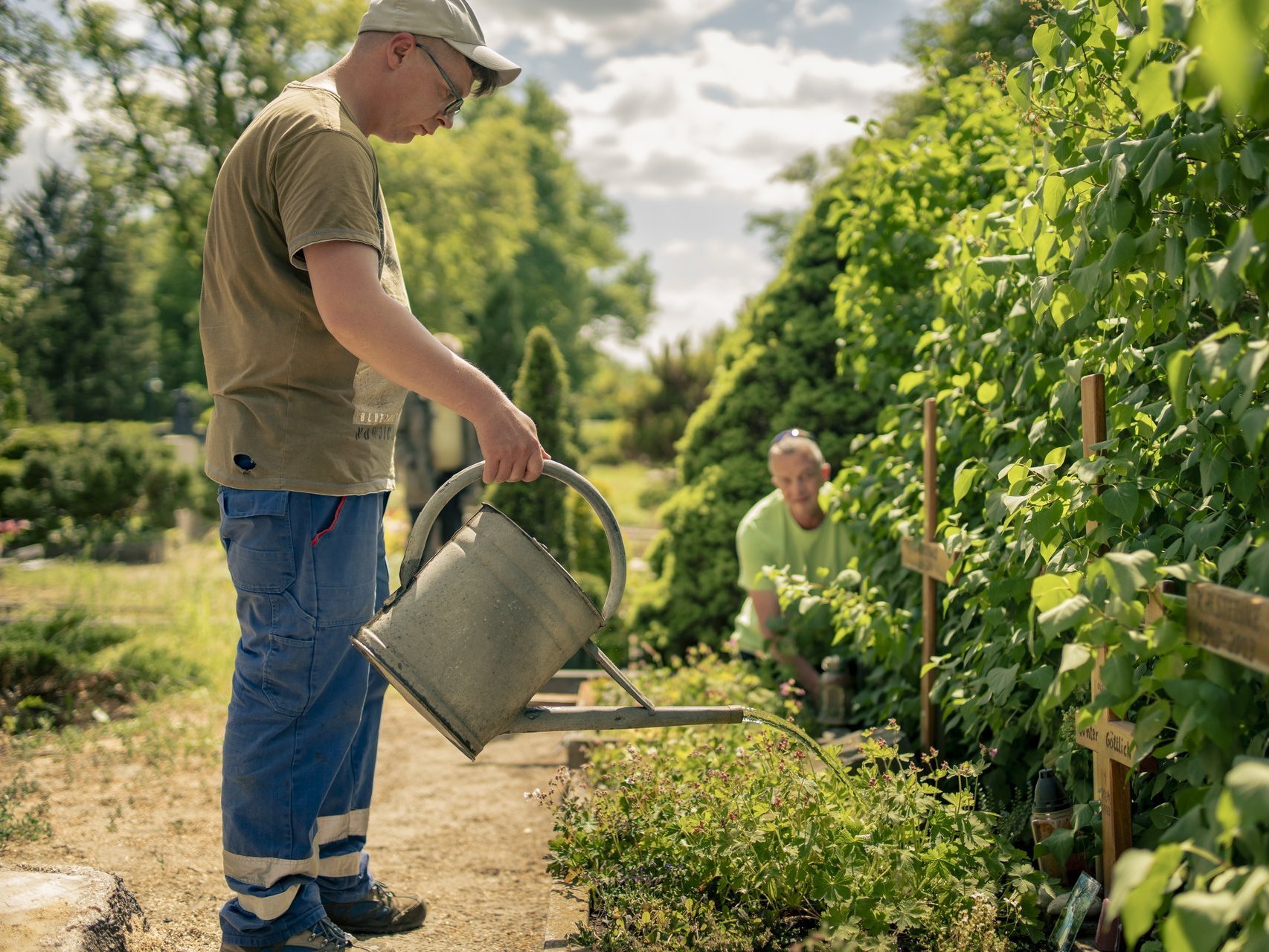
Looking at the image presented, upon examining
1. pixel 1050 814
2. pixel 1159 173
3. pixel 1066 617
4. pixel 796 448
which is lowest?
pixel 1050 814

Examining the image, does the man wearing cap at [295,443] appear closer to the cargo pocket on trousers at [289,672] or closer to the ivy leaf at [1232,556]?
the cargo pocket on trousers at [289,672]

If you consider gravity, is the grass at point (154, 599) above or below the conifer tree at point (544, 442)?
below

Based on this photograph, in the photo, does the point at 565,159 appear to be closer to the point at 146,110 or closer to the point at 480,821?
the point at 146,110

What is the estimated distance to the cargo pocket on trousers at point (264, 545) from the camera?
2.07 metres

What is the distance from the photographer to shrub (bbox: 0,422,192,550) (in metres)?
11.0

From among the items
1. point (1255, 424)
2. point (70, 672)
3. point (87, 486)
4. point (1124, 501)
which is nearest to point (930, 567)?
point (1124, 501)

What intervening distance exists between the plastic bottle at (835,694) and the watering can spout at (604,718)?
5.30 ft

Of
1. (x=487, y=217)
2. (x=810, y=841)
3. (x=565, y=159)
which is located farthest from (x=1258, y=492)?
(x=565, y=159)

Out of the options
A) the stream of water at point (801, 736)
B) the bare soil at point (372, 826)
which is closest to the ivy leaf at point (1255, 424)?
the stream of water at point (801, 736)

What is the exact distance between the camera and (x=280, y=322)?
82.7 inches

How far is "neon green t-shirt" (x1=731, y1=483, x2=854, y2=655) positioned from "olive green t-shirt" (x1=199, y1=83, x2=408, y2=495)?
2225 mm

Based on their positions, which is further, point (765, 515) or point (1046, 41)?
point (765, 515)

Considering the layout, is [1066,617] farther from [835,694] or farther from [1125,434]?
[835,694]

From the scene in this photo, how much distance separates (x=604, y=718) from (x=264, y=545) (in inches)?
30.4
